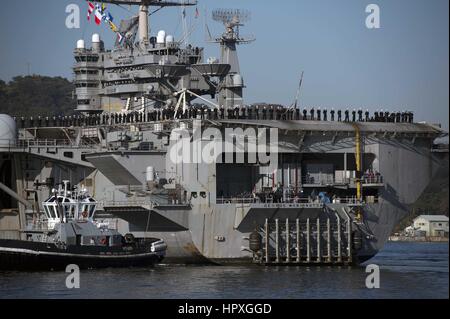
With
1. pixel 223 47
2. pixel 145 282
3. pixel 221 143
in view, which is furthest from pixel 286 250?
pixel 223 47

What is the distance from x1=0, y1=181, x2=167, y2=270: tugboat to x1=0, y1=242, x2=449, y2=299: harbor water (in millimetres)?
669

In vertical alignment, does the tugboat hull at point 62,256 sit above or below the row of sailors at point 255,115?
below

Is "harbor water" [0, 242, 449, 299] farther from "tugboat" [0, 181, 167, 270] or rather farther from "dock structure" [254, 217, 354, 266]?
"dock structure" [254, 217, 354, 266]

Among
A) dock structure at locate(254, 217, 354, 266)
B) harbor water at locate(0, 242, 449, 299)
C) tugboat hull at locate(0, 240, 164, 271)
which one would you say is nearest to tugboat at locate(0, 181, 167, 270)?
tugboat hull at locate(0, 240, 164, 271)

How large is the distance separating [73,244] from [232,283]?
9168 mm

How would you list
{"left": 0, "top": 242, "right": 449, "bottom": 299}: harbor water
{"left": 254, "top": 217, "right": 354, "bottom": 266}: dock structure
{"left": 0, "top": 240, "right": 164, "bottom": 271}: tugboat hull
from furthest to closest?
{"left": 254, "top": 217, "right": 354, "bottom": 266}: dock structure → {"left": 0, "top": 240, "right": 164, "bottom": 271}: tugboat hull → {"left": 0, "top": 242, "right": 449, "bottom": 299}: harbor water

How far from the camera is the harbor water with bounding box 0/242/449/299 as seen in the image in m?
44.1

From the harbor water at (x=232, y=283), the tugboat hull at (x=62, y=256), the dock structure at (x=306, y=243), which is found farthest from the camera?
the dock structure at (x=306, y=243)

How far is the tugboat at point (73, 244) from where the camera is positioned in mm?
52844

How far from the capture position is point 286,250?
56.1m

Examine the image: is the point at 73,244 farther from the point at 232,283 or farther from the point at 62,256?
the point at 232,283

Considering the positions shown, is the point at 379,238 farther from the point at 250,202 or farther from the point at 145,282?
the point at 145,282

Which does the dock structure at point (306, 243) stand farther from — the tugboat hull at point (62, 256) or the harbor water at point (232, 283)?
the tugboat hull at point (62, 256)

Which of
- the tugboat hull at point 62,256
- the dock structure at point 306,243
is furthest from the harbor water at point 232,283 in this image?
the dock structure at point 306,243
